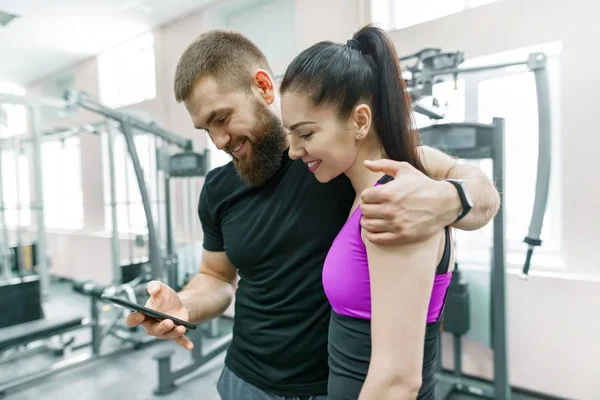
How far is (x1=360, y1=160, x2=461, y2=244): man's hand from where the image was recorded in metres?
0.52

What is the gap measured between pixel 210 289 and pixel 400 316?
0.68 metres

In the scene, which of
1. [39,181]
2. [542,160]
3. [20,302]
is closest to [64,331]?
[20,302]

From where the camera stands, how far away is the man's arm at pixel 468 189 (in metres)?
0.56

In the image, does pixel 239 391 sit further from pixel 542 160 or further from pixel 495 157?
pixel 542 160

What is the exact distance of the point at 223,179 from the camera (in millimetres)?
1035

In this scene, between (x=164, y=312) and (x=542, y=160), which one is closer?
(x=164, y=312)

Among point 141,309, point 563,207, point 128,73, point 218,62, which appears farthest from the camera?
point 128,73

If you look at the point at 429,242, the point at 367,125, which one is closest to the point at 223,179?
the point at 367,125

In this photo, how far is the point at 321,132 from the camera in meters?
0.67

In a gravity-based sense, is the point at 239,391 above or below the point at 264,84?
below

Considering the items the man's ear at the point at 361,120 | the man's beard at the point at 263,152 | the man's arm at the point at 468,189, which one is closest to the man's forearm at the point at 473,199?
the man's arm at the point at 468,189

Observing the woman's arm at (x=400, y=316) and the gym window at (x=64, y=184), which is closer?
the woman's arm at (x=400, y=316)

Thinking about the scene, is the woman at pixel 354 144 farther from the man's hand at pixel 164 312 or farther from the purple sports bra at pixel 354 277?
the man's hand at pixel 164 312

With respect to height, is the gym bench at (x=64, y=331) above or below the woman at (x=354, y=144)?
below
